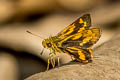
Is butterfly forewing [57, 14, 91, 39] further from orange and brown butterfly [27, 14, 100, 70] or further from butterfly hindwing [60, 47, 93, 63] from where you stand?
butterfly hindwing [60, 47, 93, 63]

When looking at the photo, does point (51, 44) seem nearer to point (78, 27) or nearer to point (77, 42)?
point (77, 42)

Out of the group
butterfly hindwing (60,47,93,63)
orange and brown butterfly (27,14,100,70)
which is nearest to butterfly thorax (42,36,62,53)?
orange and brown butterfly (27,14,100,70)

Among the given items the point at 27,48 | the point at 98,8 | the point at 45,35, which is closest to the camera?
the point at 27,48

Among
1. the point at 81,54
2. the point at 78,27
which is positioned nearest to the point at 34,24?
the point at 78,27

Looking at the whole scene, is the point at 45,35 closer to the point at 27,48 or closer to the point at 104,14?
the point at 27,48

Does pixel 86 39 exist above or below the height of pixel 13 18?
below

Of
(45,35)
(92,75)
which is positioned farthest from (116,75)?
(45,35)

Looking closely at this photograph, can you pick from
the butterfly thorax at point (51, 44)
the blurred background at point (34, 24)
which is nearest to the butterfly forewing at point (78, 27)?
the butterfly thorax at point (51, 44)

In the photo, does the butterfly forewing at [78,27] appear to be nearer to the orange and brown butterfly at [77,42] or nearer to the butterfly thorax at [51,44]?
the orange and brown butterfly at [77,42]
